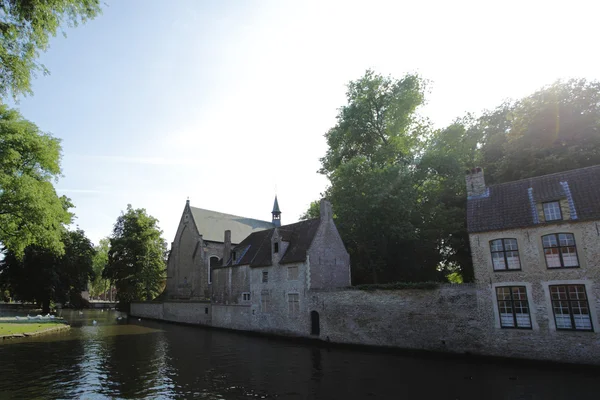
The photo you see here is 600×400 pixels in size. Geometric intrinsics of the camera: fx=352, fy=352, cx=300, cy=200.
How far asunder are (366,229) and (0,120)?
2775 cm

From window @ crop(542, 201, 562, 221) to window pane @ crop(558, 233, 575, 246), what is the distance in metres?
0.87

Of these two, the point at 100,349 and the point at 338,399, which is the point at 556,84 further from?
the point at 100,349

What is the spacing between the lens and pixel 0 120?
932 inches

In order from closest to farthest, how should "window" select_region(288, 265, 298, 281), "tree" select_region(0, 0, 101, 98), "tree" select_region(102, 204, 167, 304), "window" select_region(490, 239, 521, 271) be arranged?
"tree" select_region(0, 0, 101, 98) < "window" select_region(490, 239, 521, 271) < "window" select_region(288, 265, 298, 281) < "tree" select_region(102, 204, 167, 304)

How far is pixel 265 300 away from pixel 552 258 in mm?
21602

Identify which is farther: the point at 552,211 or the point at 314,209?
the point at 314,209

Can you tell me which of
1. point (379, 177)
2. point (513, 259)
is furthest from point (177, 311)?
point (513, 259)

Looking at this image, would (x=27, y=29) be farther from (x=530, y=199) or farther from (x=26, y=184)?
(x=530, y=199)

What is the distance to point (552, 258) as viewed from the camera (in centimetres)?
1755

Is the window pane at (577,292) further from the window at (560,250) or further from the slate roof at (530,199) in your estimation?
the slate roof at (530,199)

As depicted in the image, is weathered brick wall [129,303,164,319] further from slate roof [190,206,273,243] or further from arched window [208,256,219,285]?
slate roof [190,206,273,243]

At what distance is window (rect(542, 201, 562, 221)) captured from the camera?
58.3ft

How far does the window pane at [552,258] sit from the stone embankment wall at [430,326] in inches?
122

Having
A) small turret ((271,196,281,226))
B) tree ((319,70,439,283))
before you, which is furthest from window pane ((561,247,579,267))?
small turret ((271,196,281,226))
